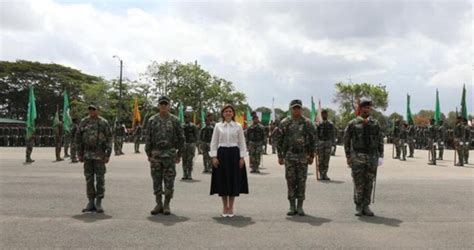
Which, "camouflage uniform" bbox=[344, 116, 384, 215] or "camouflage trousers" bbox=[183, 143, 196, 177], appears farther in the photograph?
"camouflage trousers" bbox=[183, 143, 196, 177]

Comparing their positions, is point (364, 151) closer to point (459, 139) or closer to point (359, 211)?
point (359, 211)

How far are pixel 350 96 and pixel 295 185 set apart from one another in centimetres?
7023

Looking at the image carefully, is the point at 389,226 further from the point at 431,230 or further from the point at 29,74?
the point at 29,74

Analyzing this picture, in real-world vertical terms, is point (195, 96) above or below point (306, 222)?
above

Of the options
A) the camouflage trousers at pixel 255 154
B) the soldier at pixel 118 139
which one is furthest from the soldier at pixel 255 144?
the soldier at pixel 118 139

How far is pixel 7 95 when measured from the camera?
71438 millimetres

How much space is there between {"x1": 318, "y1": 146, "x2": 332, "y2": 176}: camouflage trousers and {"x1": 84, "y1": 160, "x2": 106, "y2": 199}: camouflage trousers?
7496 mm

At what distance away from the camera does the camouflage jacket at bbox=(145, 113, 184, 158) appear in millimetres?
8859

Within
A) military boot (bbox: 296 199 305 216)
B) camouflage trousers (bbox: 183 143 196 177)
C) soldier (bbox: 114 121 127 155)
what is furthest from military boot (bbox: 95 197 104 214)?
soldier (bbox: 114 121 127 155)

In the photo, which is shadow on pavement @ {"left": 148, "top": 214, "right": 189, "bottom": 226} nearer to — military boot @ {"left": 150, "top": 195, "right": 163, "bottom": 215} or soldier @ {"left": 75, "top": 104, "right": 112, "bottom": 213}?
military boot @ {"left": 150, "top": 195, "right": 163, "bottom": 215}

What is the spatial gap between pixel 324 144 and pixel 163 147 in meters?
7.33

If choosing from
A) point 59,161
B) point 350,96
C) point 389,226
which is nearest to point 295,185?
point 389,226

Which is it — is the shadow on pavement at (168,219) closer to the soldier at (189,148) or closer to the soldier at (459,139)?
the soldier at (189,148)

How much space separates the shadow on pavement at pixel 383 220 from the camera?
315 inches
